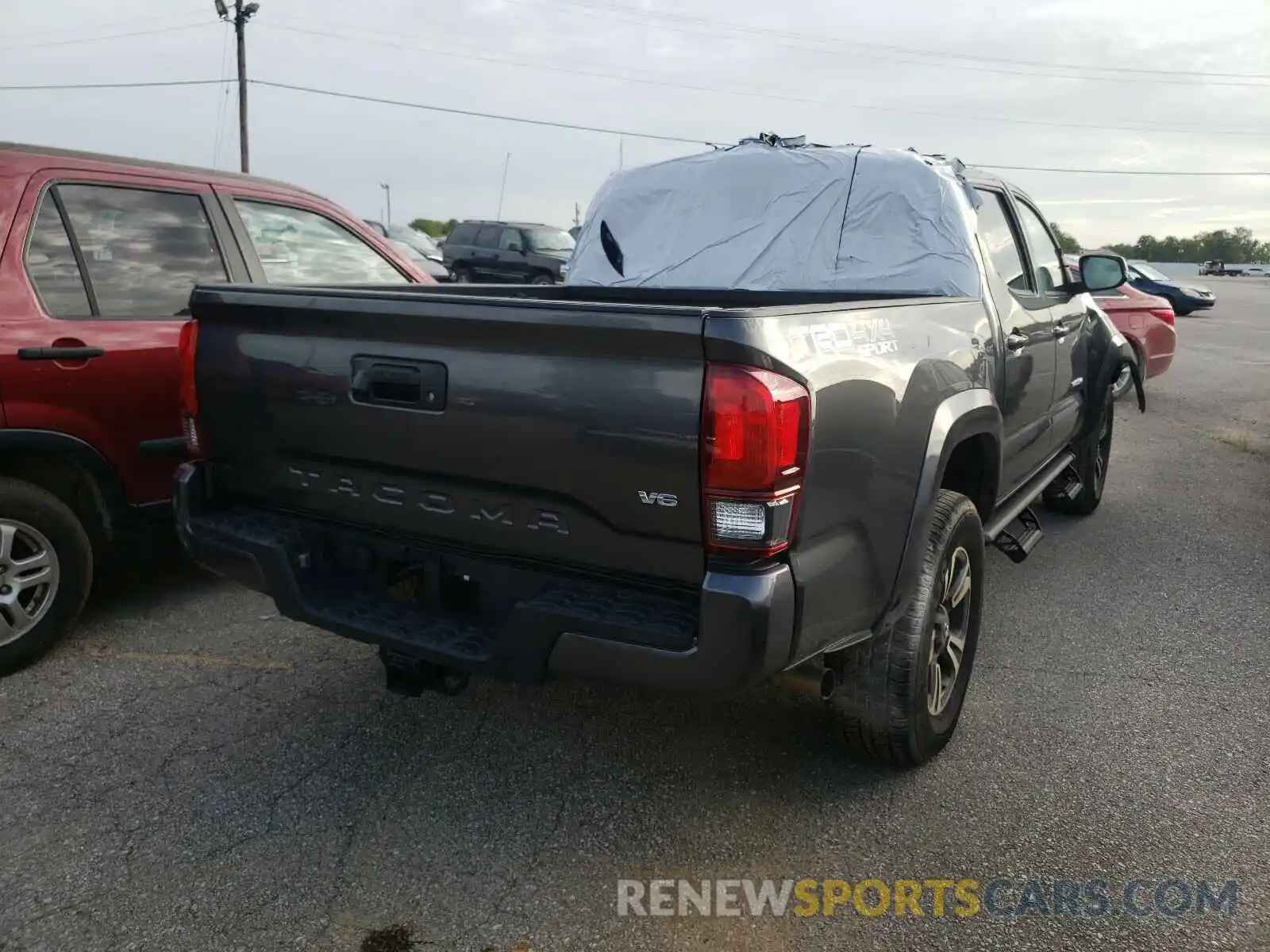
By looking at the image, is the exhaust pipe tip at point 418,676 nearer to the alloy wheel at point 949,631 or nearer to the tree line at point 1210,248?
the alloy wheel at point 949,631

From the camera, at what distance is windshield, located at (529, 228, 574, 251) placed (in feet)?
74.7

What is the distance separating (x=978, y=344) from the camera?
11.3 ft

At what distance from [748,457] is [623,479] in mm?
310

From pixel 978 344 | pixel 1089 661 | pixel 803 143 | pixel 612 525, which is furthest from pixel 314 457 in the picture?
pixel 1089 661

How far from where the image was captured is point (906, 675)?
288 cm

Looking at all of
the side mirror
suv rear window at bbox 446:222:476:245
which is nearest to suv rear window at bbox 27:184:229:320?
the side mirror

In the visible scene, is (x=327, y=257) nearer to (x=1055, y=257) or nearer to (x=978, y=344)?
(x=978, y=344)

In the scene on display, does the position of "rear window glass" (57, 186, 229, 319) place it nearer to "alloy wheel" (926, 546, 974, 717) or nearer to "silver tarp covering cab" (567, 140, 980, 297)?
"silver tarp covering cab" (567, 140, 980, 297)

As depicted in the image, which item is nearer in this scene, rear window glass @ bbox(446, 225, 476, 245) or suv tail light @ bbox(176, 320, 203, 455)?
suv tail light @ bbox(176, 320, 203, 455)

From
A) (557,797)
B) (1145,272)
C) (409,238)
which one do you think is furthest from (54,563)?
(1145,272)

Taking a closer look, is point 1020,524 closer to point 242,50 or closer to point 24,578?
point 24,578

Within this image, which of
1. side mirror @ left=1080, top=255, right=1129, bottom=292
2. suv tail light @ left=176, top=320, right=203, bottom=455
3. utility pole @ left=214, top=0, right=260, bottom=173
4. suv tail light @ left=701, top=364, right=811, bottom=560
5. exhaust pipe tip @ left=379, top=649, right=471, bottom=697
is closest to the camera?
suv tail light @ left=701, top=364, right=811, bottom=560

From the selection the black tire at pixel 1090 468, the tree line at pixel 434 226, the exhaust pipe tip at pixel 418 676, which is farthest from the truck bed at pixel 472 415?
the tree line at pixel 434 226

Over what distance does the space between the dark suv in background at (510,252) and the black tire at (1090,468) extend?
17.0m
